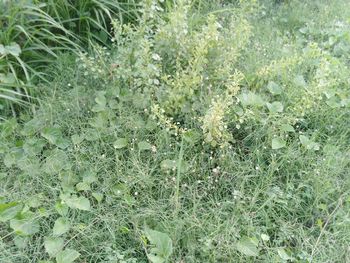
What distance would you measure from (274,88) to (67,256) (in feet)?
4.60

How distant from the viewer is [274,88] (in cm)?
243

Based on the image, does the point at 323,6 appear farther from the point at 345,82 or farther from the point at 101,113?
the point at 101,113

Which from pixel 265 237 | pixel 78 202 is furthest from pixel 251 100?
pixel 78 202

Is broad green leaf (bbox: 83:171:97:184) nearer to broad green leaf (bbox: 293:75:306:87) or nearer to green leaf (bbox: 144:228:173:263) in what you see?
green leaf (bbox: 144:228:173:263)

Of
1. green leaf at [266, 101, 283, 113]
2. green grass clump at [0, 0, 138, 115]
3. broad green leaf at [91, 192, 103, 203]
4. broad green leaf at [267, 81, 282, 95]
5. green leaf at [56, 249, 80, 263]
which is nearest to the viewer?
green leaf at [56, 249, 80, 263]

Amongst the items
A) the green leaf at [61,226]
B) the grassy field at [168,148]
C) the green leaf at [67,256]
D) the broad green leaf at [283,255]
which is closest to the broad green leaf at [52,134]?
the grassy field at [168,148]

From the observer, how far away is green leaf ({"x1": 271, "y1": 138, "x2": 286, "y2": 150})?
2104mm

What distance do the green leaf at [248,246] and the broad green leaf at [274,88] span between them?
95cm

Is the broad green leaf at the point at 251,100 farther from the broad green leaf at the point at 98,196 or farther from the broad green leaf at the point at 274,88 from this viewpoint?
the broad green leaf at the point at 98,196

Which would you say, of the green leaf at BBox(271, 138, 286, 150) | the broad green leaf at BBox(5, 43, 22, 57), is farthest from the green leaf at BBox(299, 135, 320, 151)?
the broad green leaf at BBox(5, 43, 22, 57)

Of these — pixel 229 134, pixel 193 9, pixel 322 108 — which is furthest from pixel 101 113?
pixel 193 9

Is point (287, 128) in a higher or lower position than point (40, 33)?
lower

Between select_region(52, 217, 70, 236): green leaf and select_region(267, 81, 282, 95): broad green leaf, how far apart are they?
1.29m

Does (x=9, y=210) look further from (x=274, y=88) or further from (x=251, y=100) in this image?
(x=274, y=88)
